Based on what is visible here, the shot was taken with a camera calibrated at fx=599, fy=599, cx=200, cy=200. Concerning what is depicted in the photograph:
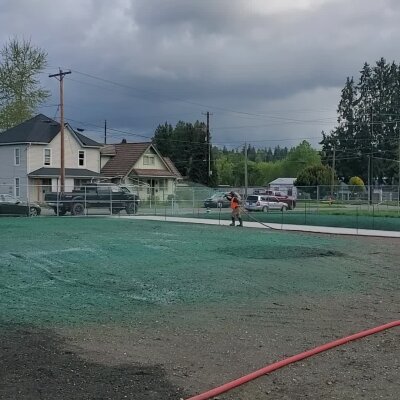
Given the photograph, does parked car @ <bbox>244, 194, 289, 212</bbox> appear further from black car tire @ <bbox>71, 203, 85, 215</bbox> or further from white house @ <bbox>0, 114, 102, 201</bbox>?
white house @ <bbox>0, 114, 102, 201</bbox>

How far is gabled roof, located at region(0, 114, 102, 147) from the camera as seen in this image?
5236cm

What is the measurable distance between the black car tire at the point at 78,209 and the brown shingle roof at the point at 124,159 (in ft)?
65.7

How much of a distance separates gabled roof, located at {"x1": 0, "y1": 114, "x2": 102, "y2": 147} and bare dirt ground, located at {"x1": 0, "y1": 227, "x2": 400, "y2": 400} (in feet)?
150

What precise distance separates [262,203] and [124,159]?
18.5 meters

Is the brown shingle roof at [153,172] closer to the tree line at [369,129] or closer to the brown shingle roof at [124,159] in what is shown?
the brown shingle roof at [124,159]

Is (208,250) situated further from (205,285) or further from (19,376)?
(19,376)

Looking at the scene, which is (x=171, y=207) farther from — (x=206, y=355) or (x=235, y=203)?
(x=206, y=355)

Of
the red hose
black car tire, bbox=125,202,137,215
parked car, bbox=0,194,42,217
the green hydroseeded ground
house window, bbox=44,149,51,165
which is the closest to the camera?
the red hose

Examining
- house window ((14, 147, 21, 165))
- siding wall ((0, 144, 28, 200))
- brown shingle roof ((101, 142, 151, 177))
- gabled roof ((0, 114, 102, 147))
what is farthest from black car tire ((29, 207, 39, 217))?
brown shingle roof ((101, 142, 151, 177))

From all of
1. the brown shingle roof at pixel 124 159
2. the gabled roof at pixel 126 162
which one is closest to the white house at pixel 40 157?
the brown shingle roof at pixel 124 159

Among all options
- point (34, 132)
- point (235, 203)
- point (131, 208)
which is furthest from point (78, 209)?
point (34, 132)

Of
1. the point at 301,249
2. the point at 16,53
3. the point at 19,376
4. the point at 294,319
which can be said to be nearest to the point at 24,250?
the point at 301,249

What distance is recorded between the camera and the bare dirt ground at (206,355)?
5.43 m

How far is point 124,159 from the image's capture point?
59875 mm
